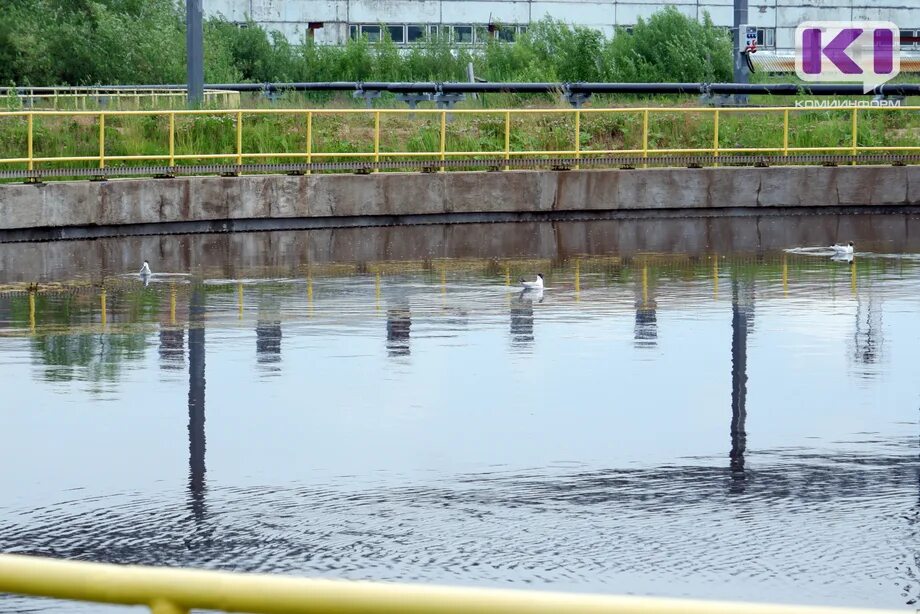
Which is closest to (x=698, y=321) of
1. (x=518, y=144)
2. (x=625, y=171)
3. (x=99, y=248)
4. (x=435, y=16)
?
(x=99, y=248)

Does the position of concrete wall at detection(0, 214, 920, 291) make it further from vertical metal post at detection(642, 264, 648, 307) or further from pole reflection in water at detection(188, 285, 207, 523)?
pole reflection in water at detection(188, 285, 207, 523)

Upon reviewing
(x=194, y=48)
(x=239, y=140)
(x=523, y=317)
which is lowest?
(x=523, y=317)

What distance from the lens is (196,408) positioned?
11.6 meters

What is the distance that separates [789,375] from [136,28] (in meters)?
34.3

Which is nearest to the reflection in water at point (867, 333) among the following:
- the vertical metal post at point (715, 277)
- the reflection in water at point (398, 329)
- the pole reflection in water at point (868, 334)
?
the pole reflection in water at point (868, 334)

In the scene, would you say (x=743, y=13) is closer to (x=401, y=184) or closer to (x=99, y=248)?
(x=401, y=184)

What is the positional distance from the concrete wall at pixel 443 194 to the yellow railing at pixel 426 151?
51 centimetres

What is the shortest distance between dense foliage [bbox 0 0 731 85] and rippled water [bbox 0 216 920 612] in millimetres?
24953

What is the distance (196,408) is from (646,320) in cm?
570

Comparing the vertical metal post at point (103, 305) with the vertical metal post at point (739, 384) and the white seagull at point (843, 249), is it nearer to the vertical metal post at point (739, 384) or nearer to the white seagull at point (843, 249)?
the vertical metal post at point (739, 384)

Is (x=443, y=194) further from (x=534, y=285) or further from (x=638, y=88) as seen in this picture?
(x=638, y=88)

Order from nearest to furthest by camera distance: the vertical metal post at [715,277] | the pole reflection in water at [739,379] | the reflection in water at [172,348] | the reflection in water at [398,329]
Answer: the pole reflection in water at [739,379]
the reflection in water at [172,348]
the reflection in water at [398,329]
the vertical metal post at [715,277]

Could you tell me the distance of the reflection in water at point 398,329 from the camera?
46.1 feet

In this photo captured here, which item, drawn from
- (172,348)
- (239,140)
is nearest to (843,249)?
(239,140)
